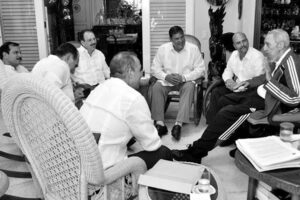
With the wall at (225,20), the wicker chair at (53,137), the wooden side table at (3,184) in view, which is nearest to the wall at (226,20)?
the wall at (225,20)

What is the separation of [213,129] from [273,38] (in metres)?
0.83

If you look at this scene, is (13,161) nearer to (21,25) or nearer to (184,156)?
(184,156)

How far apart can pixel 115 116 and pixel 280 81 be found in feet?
4.51

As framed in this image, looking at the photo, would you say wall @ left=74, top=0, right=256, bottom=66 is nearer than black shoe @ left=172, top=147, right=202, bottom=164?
No

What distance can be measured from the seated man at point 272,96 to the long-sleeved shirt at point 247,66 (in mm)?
780

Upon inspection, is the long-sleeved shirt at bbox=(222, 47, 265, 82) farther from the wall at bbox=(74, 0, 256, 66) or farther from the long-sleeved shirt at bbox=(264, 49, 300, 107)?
the wall at bbox=(74, 0, 256, 66)

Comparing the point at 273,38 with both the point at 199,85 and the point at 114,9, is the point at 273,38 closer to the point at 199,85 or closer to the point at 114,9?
the point at 199,85

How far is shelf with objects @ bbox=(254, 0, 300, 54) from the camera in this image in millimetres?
4445

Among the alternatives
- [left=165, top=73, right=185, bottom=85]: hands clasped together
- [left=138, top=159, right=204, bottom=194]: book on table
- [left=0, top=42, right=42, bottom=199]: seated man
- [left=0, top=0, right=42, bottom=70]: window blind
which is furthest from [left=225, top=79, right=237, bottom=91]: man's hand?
[left=0, top=0, right=42, bottom=70]: window blind

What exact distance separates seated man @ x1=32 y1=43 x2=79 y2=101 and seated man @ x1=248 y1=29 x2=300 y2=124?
1.61m

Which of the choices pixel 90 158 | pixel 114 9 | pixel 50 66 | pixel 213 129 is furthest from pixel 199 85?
pixel 114 9

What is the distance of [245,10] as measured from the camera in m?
4.73

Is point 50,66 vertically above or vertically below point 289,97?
above

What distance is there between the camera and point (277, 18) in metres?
4.91
